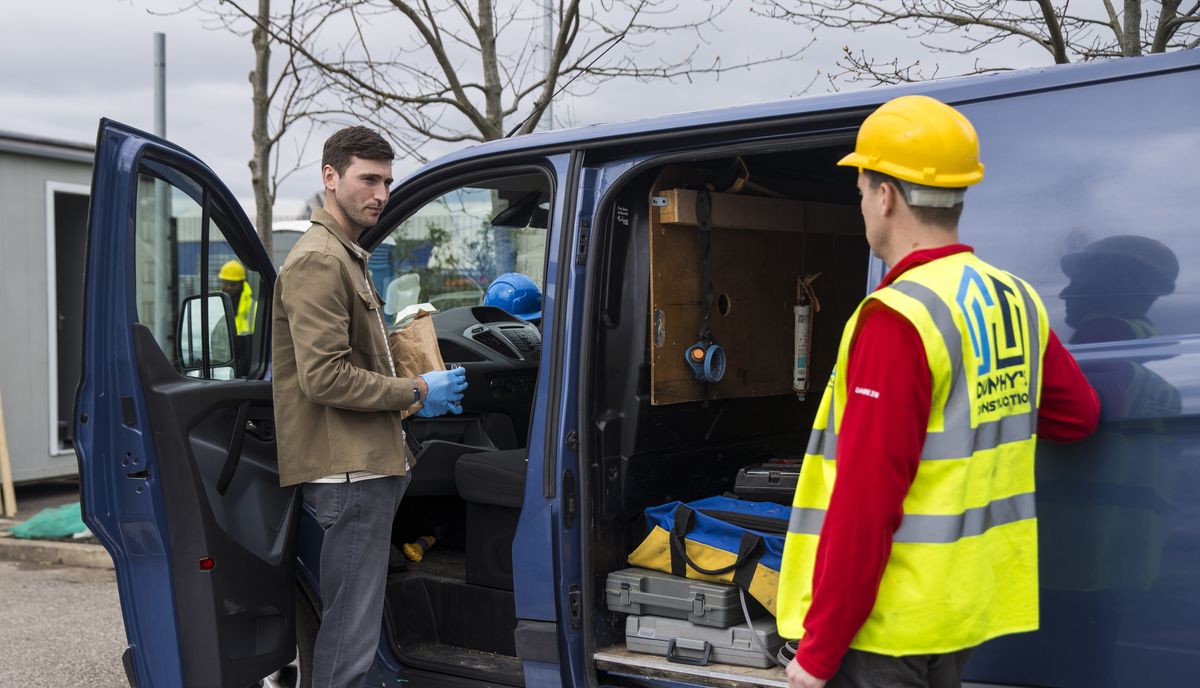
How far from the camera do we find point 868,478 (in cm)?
189

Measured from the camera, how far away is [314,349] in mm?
3129

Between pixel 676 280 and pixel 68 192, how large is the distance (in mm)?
7455

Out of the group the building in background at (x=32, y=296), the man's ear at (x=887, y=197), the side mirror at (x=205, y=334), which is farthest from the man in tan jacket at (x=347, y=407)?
the building in background at (x=32, y=296)

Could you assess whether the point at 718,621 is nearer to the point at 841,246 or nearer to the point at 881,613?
the point at 881,613

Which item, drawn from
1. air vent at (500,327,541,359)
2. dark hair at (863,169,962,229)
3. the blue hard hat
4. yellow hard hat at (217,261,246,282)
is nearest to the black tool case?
air vent at (500,327,541,359)

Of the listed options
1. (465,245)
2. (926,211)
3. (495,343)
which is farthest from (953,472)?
(465,245)

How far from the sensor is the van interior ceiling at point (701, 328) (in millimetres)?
3391

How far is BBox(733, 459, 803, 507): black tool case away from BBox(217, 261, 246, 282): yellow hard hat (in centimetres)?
190

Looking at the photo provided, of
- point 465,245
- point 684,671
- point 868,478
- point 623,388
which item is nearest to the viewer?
point 868,478

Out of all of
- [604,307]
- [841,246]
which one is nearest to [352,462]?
[604,307]

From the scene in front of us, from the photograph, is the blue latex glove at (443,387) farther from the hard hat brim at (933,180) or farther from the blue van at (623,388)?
the hard hat brim at (933,180)

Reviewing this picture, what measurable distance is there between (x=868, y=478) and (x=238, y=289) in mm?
4671

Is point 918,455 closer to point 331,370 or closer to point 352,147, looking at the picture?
point 331,370

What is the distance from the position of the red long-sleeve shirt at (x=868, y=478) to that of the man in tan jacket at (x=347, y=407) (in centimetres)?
162
